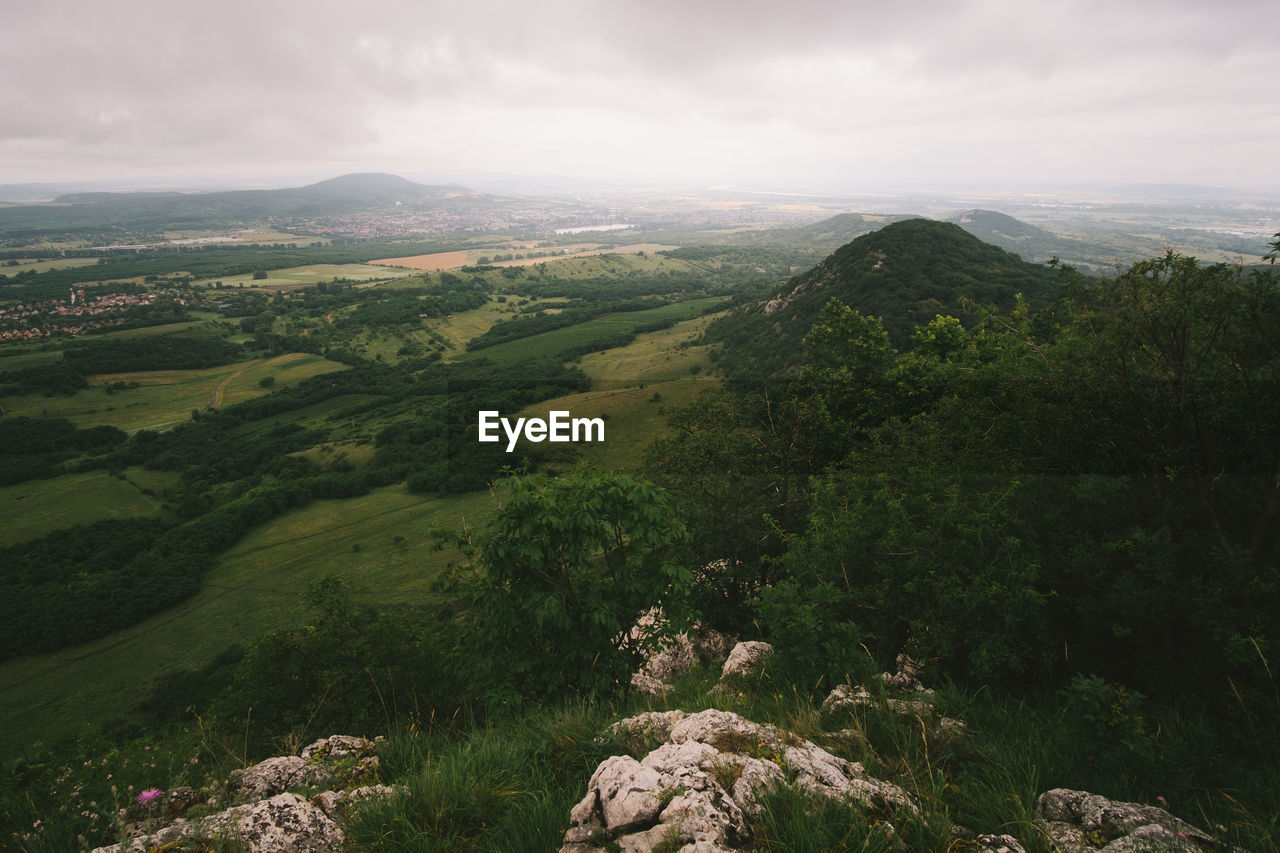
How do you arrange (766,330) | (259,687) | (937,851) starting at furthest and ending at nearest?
1. (766,330)
2. (259,687)
3. (937,851)

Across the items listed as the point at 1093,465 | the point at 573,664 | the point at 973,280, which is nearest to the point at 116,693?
the point at 573,664

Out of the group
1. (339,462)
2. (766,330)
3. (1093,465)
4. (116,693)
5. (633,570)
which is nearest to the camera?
(1093,465)

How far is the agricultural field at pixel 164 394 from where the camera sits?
108 metres

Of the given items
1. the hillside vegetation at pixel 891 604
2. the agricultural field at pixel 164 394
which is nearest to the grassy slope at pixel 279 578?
the hillside vegetation at pixel 891 604

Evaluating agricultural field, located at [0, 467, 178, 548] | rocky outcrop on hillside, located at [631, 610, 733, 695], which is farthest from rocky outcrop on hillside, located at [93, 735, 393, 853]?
agricultural field, located at [0, 467, 178, 548]

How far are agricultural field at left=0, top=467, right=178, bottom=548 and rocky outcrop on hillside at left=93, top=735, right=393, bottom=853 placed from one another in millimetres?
99206

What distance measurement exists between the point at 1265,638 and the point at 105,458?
428ft

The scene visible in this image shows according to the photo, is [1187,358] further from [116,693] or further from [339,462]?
[339,462]

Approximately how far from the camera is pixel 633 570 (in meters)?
10.8

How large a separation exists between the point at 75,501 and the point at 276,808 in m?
110

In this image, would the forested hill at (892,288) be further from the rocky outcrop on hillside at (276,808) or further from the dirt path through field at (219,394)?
the dirt path through field at (219,394)

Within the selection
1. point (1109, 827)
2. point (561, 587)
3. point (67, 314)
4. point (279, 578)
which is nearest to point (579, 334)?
point (279, 578)

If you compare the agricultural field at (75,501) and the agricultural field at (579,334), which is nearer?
the agricultural field at (75,501)

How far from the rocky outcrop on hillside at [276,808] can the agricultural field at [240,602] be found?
30726 millimetres
